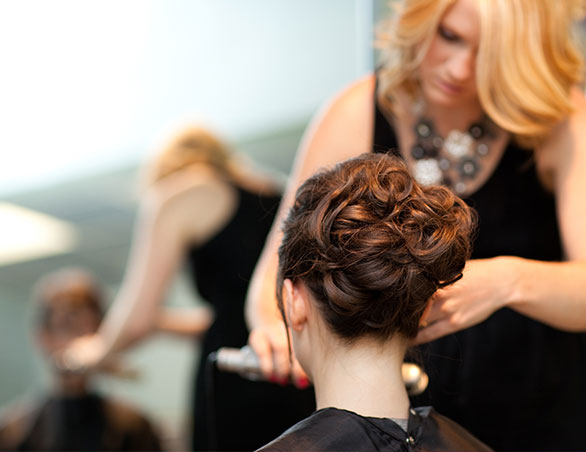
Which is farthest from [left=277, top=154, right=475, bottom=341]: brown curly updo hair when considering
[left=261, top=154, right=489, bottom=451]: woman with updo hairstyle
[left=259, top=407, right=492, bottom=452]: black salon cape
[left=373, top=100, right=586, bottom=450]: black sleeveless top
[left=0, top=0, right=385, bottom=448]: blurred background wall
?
[left=0, top=0, right=385, bottom=448]: blurred background wall

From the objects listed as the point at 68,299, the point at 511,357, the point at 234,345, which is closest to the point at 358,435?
the point at 511,357

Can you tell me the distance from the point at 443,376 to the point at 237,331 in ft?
2.55

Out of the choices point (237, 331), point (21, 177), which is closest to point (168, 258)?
point (237, 331)

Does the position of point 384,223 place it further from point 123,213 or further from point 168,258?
point 123,213

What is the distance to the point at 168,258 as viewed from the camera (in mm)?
2166

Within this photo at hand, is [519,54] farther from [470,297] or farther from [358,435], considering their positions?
[358,435]

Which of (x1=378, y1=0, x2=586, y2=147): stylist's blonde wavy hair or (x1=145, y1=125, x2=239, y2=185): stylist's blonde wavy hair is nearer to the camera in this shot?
(x1=378, y1=0, x2=586, y2=147): stylist's blonde wavy hair

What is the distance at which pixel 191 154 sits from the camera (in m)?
2.43

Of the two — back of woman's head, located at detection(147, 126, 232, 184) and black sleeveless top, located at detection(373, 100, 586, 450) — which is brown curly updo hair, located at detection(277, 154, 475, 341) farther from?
back of woman's head, located at detection(147, 126, 232, 184)

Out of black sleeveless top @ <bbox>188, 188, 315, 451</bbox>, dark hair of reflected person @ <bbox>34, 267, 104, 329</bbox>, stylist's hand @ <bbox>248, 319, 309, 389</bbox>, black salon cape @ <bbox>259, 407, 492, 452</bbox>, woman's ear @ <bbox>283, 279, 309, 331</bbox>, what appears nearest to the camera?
black salon cape @ <bbox>259, 407, 492, 452</bbox>

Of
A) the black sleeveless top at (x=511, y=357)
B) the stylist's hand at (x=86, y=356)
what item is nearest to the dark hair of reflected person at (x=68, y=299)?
the stylist's hand at (x=86, y=356)

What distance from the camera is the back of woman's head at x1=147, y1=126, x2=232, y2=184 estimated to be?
237 cm

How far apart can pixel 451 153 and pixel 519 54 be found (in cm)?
25

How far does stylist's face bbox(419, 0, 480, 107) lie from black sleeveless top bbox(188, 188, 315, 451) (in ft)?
2.41
